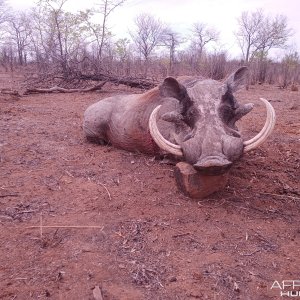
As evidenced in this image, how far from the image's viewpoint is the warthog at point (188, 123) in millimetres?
2871

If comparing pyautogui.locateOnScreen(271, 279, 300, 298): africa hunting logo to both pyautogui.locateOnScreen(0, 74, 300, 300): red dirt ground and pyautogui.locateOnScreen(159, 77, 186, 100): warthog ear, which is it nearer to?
pyautogui.locateOnScreen(0, 74, 300, 300): red dirt ground

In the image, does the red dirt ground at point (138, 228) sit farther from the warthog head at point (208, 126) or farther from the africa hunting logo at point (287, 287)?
the warthog head at point (208, 126)

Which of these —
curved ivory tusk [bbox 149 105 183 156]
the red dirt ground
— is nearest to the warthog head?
curved ivory tusk [bbox 149 105 183 156]

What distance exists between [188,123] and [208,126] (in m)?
0.33

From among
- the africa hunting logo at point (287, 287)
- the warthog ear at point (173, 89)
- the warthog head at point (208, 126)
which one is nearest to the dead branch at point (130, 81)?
the warthog head at point (208, 126)

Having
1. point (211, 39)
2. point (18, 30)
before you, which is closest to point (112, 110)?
point (18, 30)

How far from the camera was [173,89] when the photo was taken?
3566 mm

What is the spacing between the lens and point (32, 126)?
5527 millimetres

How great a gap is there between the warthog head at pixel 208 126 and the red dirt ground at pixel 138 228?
1.34ft

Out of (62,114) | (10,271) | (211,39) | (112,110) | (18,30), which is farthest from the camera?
(211,39)

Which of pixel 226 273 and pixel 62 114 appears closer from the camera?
pixel 226 273

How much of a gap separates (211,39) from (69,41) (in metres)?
26.4

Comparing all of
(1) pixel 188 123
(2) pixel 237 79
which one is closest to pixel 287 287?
(1) pixel 188 123

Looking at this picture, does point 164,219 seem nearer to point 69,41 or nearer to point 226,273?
point 226,273
